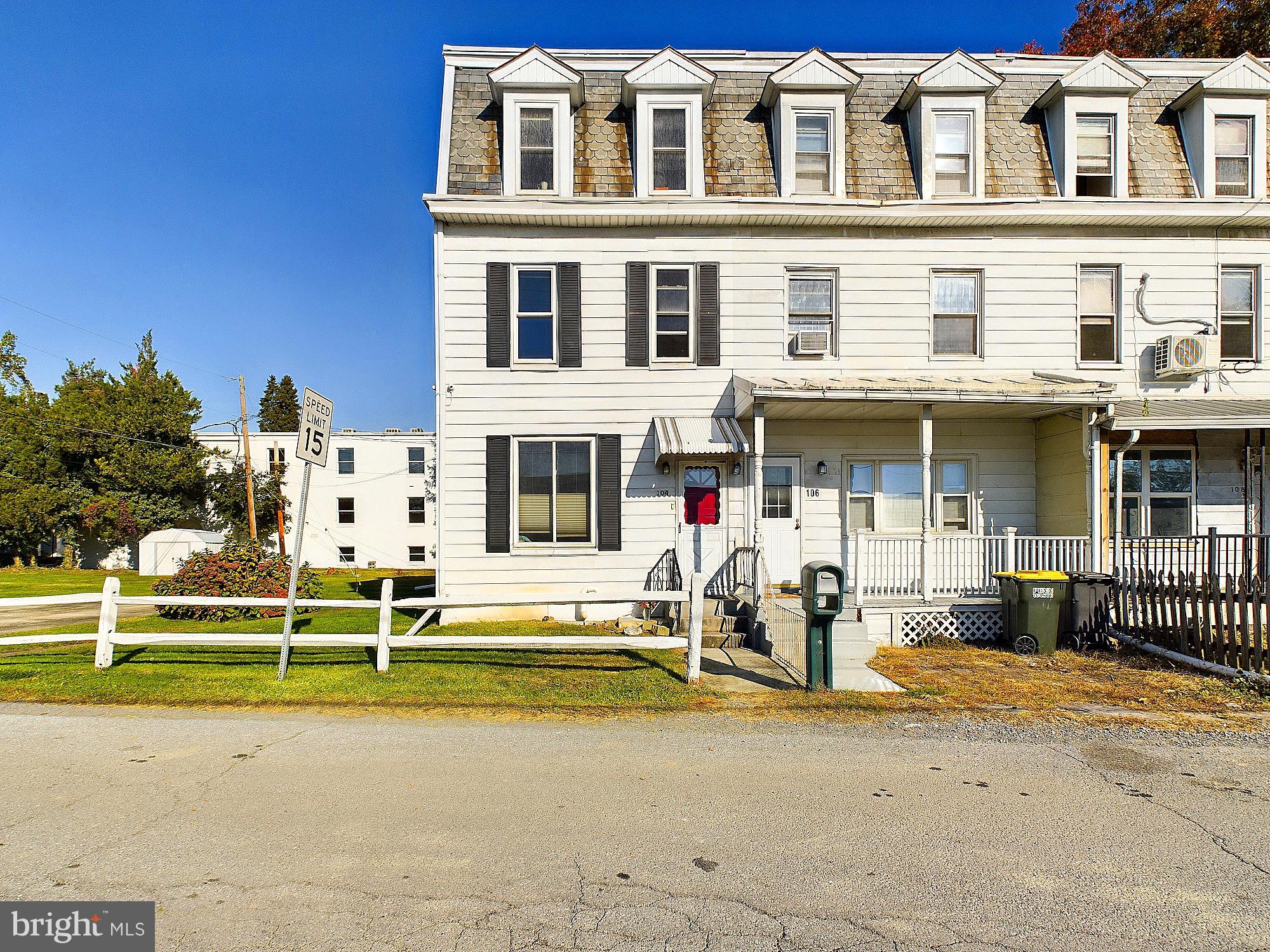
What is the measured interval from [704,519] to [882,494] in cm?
330

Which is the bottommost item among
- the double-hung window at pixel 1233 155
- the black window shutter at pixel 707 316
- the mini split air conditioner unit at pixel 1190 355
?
the mini split air conditioner unit at pixel 1190 355

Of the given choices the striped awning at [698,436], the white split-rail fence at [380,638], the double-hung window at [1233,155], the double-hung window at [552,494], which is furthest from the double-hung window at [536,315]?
the double-hung window at [1233,155]

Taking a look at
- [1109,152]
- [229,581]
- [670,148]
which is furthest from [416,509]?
[1109,152]

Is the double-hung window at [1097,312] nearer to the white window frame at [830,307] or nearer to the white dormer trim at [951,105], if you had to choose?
the white dormer trim at [951,105]

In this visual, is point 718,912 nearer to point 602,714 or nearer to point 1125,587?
point 602,714

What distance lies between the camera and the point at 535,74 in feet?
41.0

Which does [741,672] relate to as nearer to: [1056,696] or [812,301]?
[1056,696]

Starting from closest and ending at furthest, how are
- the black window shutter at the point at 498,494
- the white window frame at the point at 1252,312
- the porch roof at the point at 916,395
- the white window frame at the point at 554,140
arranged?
the porch roof at the point at 916,395 → the black window shutter at the point at 498,494 → the white window frame at the point at 554,140 → the white window frame at the point at 1252,312

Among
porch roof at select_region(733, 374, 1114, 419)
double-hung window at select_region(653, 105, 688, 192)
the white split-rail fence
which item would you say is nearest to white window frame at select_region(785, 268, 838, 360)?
porch roof at select_region(733, 374, 1114, 419)

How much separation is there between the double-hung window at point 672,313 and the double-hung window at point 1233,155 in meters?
9.61

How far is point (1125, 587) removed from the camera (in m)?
10.4

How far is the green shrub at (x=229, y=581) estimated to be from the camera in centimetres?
1283

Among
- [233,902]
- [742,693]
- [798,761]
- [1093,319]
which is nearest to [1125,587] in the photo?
[1093,319]

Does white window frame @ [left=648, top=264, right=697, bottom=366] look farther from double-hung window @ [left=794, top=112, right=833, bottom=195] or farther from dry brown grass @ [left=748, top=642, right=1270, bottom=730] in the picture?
dry brown grass @ [left=748, top=642, right=1270, bottom=730]
